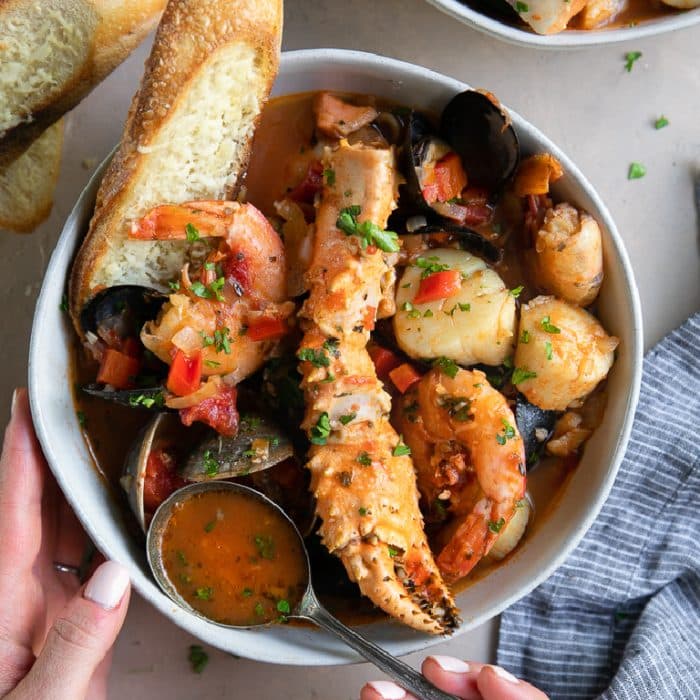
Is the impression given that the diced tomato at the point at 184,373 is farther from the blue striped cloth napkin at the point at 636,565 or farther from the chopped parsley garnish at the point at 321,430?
the blue striped cloth napkin at the point at 636,565

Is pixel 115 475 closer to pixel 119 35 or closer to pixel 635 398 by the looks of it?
pixel 119 35

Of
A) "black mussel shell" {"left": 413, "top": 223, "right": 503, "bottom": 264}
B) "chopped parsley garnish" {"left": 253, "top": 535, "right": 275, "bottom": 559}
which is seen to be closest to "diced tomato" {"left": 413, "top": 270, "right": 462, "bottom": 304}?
"black mussel shell" {"left": 413, "top": 223, "right": 503, "bottom": 264}

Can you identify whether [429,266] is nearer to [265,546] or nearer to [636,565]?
[265,546]

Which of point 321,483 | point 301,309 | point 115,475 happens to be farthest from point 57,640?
point 301,309

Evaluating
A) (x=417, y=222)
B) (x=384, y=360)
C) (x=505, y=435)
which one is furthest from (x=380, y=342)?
(x=505, y=435)

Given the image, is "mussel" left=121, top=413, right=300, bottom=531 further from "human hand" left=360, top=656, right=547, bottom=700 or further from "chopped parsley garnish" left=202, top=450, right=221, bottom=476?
"human hand" left=360, top=656, right=547, bottom=700

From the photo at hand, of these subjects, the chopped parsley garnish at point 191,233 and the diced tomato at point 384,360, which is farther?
the diced tomato at point 384,360

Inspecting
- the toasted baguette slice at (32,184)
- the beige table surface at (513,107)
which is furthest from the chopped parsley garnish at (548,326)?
the toasted baguette slice at (32,184)
